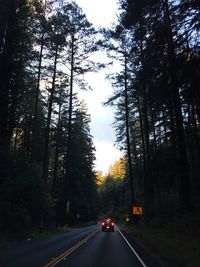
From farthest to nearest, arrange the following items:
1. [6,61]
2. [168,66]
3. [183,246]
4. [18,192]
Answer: [6,61] < [18,192] < [168,66] < [183,246]

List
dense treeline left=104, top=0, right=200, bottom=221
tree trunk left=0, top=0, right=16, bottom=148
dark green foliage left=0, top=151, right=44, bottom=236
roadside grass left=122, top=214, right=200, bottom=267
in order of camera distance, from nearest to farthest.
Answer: roadside grass left=122, top=214, right=200, bottom=267, dense treeline left=104, top=0, right=200, bottom=221, dark green foliage left=0, top=151, right=44, bottom=236, tree trunk left=0, top=0, right=16, bottom=148

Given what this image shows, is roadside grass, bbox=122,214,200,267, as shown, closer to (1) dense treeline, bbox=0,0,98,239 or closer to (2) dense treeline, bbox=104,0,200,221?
(2) dense treeline, bbox=104,0,200,221

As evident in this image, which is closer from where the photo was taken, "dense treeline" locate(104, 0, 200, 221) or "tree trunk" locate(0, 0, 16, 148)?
"dense treeline" locate(104, 0, 200, 221)

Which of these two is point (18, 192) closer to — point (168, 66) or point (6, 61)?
point (6, 61)

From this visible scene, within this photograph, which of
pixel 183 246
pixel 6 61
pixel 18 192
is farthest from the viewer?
pixel 6 61

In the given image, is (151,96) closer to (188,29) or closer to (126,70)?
(188,29)

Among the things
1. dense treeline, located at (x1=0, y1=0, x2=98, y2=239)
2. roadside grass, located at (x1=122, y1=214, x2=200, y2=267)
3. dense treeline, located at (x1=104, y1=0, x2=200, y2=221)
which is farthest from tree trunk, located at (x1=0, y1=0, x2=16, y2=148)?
roadside grass, located at (x1=122, y1=214, x2=200, y2=267)

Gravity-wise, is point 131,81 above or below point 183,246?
above

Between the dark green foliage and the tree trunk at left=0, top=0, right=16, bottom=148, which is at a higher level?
the tree trunk at left=0, top=0, right=16, bottom=148

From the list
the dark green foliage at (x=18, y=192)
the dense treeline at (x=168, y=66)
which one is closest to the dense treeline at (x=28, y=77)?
the dark green foliage at (x=18, y=192)

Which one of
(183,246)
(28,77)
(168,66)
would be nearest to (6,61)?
(28,77)

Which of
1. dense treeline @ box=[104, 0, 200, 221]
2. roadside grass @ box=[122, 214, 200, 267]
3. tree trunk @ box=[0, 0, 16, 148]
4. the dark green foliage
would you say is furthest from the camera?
tree trunk @ box=[0, 0, 16, 148]

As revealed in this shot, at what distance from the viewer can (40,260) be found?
45.8 ft

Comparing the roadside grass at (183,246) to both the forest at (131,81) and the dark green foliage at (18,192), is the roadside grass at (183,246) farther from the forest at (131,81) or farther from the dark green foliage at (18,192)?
the dark green foliage at (18,192)
